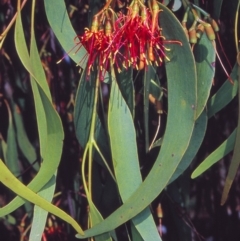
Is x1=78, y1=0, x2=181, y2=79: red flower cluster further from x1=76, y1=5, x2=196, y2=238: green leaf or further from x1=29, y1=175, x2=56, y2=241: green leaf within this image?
x1=29, y1=175, x2=56, y2=241: green leaf

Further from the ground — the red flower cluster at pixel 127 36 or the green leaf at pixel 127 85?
the red flower cluster at pixel 127 36

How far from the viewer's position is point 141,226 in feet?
3.26

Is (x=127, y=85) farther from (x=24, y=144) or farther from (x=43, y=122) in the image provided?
(x=24, y=144)

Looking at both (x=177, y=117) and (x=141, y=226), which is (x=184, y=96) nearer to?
(x=177, y=117)

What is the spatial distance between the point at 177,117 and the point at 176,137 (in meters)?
0.03

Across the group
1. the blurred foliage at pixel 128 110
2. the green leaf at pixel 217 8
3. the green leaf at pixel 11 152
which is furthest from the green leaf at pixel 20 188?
the green leaf at pixel 11 152

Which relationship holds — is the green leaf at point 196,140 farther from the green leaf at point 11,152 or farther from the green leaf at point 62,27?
the green leaf at point 11,152

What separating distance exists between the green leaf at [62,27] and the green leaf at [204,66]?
16cm

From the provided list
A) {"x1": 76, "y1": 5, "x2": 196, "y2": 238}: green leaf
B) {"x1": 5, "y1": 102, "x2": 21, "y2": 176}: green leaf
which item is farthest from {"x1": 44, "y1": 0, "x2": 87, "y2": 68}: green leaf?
{"x1": 5, "y1": 102, "x2": 21, "y2": 176}: green leaf

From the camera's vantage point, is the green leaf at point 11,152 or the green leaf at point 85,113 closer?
the green leaf at point 85,113

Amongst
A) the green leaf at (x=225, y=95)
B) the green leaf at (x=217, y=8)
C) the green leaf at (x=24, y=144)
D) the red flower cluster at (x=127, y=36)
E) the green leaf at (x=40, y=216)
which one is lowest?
the green leaf at (x=24, y=144)

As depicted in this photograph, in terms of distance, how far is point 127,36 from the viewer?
948mm

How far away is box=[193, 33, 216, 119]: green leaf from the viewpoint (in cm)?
96

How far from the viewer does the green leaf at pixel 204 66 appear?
37.9 inches
